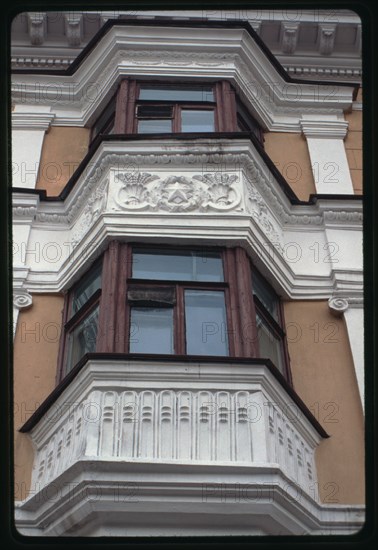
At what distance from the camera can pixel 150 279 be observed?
8477 millimetres

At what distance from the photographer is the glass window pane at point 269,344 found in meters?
8.59

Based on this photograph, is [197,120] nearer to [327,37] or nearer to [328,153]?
[328,153]

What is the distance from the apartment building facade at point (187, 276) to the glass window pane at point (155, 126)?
2 centimetres

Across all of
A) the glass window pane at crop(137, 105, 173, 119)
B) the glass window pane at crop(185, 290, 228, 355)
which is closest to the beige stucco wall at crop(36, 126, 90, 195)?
the glass window pane at crop(137, 105, 173, 119)

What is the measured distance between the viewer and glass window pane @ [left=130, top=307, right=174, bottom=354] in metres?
7.90

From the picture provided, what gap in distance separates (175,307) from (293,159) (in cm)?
366

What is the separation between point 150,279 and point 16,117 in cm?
403

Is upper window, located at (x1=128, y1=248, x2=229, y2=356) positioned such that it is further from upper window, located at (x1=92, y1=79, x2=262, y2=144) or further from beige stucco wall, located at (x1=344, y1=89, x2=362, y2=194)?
beige stucco wall, located at (x1=344, y1=89, x2=362, y2=194)

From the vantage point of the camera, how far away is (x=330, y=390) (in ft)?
28.3

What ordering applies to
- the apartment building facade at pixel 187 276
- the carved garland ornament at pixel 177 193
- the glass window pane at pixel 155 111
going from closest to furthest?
the apartment building facade at pixel 187 276 < the carved garland ornament at pixel 177 193 < the glass window pane at pixel 155 111

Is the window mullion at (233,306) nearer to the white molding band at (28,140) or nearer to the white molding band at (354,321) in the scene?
the white molding band at (354,321)

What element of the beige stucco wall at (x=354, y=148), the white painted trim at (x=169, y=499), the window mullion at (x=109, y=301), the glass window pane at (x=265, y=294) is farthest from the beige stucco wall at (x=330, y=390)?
the beige stucco wall at (x=354, y=148)
